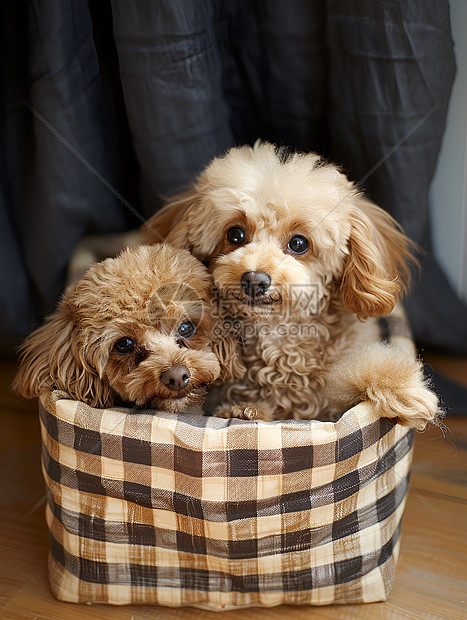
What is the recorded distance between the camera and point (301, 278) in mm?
1026

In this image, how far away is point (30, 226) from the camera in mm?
1495

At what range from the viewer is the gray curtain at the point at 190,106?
3.88 ft

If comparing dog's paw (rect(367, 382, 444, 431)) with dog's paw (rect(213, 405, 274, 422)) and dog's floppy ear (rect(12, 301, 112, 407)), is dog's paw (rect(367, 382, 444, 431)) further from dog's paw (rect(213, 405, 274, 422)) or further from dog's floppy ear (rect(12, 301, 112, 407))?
dog's floppy ear (rect(12, 301, 112, 407))

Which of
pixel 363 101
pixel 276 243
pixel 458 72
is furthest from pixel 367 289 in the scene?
pixel 458 72

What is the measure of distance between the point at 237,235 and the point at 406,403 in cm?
43

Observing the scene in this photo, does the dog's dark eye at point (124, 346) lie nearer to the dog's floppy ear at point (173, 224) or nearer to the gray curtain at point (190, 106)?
the dog's floppy ear at point (173, 224)

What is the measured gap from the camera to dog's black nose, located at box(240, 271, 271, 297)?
98 cm

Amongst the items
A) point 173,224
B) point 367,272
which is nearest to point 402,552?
point 367,272

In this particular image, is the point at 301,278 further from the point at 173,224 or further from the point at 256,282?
the point at 173,224

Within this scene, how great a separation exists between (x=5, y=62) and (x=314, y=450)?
3.83 ft

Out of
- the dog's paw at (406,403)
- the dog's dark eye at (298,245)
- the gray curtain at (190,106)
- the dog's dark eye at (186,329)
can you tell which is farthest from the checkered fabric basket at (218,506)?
the gray curtain at (190,106)

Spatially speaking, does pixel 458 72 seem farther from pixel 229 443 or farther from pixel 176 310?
pixel 229 443

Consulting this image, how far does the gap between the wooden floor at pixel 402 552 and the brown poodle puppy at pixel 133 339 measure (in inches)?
13.6

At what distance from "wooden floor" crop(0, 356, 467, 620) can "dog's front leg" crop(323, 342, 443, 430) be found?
304 mm
